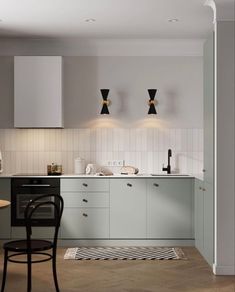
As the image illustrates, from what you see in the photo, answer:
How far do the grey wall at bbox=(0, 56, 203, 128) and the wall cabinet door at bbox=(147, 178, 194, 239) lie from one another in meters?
0.93

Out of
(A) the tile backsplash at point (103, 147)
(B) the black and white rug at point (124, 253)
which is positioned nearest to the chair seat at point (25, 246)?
(B) the black and white rug at point (124, 253)

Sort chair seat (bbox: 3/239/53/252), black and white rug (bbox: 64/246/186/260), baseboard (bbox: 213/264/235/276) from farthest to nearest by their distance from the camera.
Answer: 1. black and white rug (bbox: 64/246/186/260)
2. baseboard (bbox: 213/264/235/276)
3. chair seat (bbox: 3/239/53/252)

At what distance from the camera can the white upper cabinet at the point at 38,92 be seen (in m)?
7.31

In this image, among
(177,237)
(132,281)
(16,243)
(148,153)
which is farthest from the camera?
(148,153)

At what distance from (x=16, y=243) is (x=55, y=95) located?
2.86 m

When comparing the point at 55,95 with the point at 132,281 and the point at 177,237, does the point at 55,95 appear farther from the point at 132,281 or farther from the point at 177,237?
the point at 132,281

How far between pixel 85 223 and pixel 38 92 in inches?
69.1

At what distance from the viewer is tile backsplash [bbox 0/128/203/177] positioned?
7629mm

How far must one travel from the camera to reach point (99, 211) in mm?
7145

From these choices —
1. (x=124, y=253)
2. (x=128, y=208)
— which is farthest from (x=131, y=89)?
(x=124, y=253)

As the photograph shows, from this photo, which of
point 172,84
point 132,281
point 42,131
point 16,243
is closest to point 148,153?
point 172,84

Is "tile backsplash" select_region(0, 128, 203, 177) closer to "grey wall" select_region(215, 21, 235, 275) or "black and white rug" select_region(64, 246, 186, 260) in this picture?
"black and white rug" select_region(64, 246, 186, 260)

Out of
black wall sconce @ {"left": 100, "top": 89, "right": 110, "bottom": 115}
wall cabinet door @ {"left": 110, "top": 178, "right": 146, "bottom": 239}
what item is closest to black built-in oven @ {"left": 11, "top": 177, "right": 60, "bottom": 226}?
wall cabinet door @ {"left": 110, "top": 178, "right": 146, "bottom": 239}

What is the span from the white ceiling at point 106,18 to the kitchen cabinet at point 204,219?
184 cm
